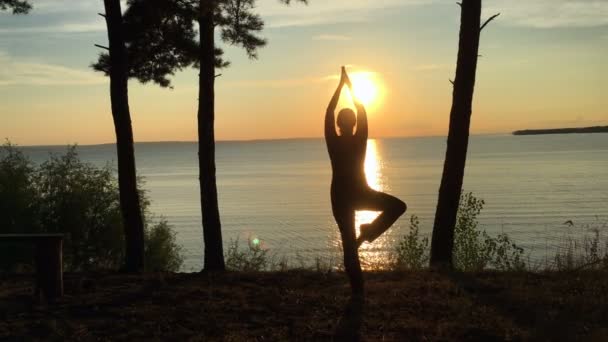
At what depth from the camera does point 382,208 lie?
8.50 meters

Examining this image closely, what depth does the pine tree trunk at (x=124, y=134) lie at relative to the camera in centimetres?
1116

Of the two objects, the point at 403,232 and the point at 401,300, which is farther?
the point at 403,232

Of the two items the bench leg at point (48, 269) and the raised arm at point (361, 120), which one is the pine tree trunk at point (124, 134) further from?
the raised arm at point (361, 120)

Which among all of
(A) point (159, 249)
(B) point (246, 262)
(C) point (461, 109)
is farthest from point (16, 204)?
(C) point (461, 109)

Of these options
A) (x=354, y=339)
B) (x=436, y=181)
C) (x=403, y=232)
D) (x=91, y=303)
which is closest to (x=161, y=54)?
(x=91, y=303)

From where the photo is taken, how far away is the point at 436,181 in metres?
74.1

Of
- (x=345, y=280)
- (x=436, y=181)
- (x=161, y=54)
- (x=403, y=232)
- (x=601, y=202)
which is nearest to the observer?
(x=345, y=280)

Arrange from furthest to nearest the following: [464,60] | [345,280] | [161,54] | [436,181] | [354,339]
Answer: [436,181]
[161,54]
[464,60]
[345,280]
[354,339]

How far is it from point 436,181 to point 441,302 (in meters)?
67.4

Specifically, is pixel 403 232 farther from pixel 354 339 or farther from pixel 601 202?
pixel 354 339

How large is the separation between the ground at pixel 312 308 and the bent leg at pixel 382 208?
38.5 inches

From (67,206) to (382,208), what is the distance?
19526mm

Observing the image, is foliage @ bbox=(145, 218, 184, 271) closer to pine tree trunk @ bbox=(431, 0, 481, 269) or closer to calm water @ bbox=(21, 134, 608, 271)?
calm water @ bbox=(21, 134, 608, 271)

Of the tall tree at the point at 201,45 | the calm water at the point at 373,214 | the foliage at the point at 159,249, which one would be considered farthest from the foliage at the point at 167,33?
the foliage at the point at 159,249
